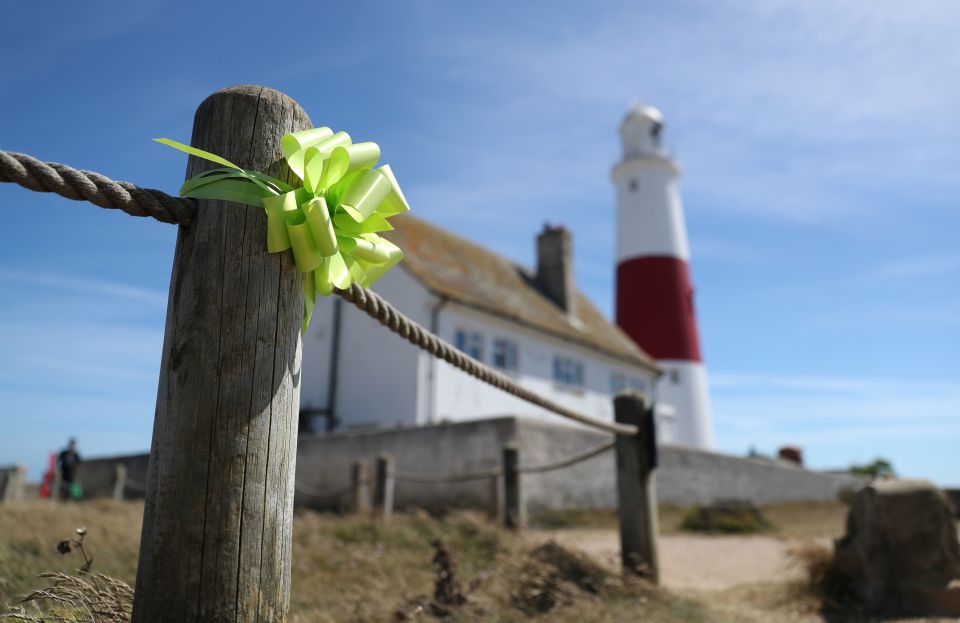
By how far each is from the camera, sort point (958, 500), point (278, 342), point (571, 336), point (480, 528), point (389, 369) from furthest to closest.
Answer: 1. point (571, 336)
2. point (389, 369)
3. point (958, 500)
4. point (480, 528)
5. point (278, 342)

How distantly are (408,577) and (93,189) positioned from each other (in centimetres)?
376

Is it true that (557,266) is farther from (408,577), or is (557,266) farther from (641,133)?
(408,577)

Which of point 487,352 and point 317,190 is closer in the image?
point 317,190

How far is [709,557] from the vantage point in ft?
28.3

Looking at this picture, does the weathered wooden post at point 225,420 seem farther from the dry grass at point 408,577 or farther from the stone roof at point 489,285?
the stone roof at point 489,285

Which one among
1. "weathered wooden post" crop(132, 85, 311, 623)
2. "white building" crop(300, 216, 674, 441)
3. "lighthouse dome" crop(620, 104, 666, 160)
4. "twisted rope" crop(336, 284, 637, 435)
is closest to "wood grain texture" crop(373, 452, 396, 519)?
"twisted rope" crop(336, 284, 637, 435)

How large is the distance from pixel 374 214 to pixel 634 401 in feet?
11.9

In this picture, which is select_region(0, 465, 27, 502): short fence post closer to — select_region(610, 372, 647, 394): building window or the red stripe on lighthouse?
select_region(610, 372, 647, 394): building window

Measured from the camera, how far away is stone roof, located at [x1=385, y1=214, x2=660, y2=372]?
1875 cm

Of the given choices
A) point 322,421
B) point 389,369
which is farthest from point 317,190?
point 322,421

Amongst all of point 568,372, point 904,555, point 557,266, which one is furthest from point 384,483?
point 557,266

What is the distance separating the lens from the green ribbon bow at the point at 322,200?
5.74ft

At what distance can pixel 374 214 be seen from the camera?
6.51ft

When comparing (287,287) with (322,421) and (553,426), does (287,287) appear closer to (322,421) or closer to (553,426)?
(553,426)
